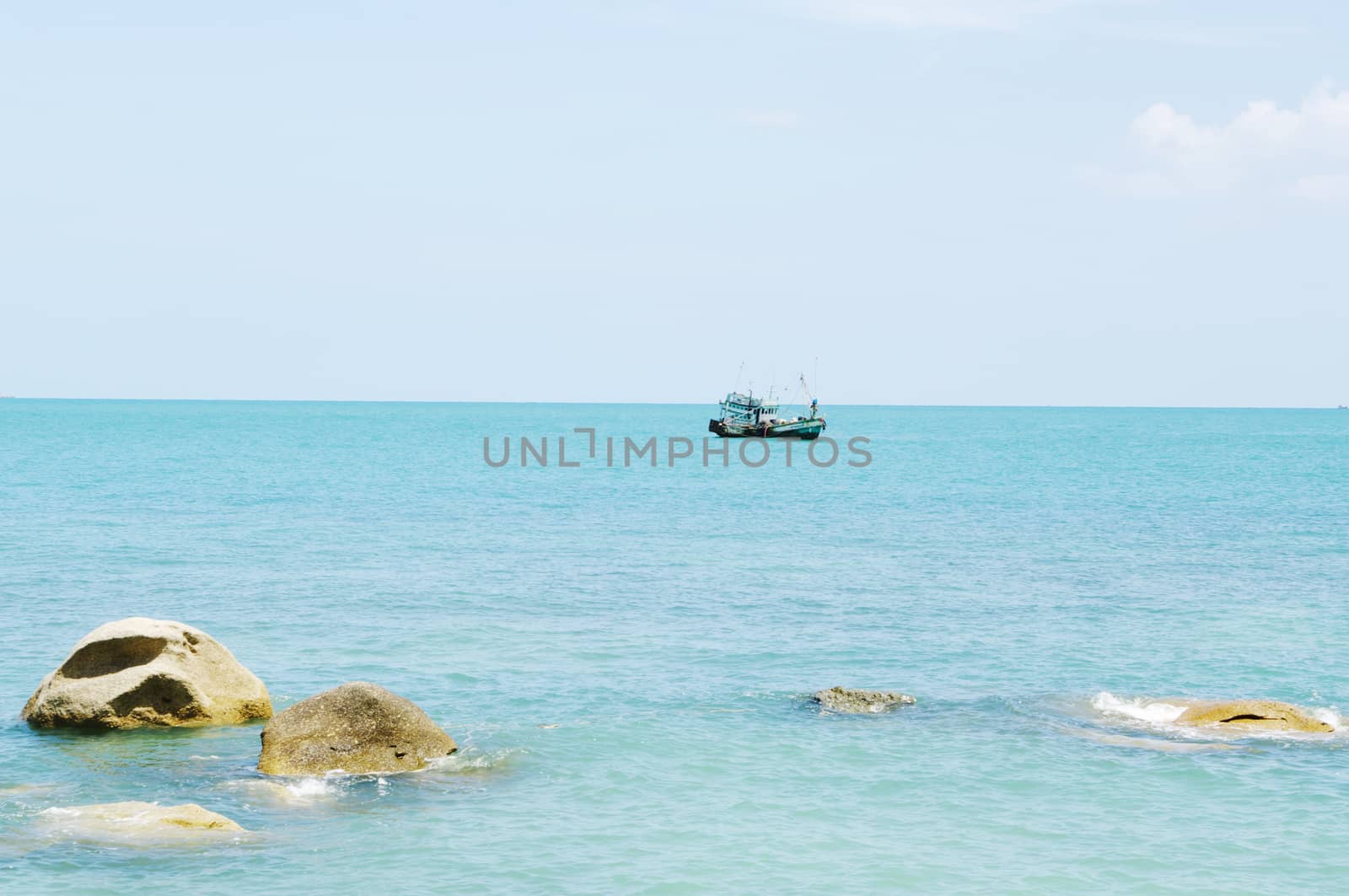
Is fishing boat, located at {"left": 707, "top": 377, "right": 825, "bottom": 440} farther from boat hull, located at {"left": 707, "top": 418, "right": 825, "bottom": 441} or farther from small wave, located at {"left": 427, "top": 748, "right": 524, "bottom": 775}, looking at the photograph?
small wave, located at {"left": 427, "top": 748, "right": 524, "bottom": 775}

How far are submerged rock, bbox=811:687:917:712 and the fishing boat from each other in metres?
112

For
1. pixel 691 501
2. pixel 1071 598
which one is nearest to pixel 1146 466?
pixel 691 501

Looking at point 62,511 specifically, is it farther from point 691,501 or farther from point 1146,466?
point 1146,466

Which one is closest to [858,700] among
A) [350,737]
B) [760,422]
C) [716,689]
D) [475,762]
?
[716,689]

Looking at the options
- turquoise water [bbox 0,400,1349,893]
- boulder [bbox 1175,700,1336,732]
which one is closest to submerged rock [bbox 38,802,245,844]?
turquoise water [bbox 0,400,1349,893]

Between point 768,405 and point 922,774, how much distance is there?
399 feet

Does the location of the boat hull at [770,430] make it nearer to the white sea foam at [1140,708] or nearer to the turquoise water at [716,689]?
the turquoise water at [716,689]

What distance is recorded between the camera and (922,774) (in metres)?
18.1

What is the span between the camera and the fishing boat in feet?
448

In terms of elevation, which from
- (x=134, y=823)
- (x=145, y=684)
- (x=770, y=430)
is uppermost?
(x=770, y=430)

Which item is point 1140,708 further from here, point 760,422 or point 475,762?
point 760,422

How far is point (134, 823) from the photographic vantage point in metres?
15.1

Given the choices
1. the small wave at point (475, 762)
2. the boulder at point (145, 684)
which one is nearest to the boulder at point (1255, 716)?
the small wave at point (475, 762)

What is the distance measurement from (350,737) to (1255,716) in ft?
45.7
